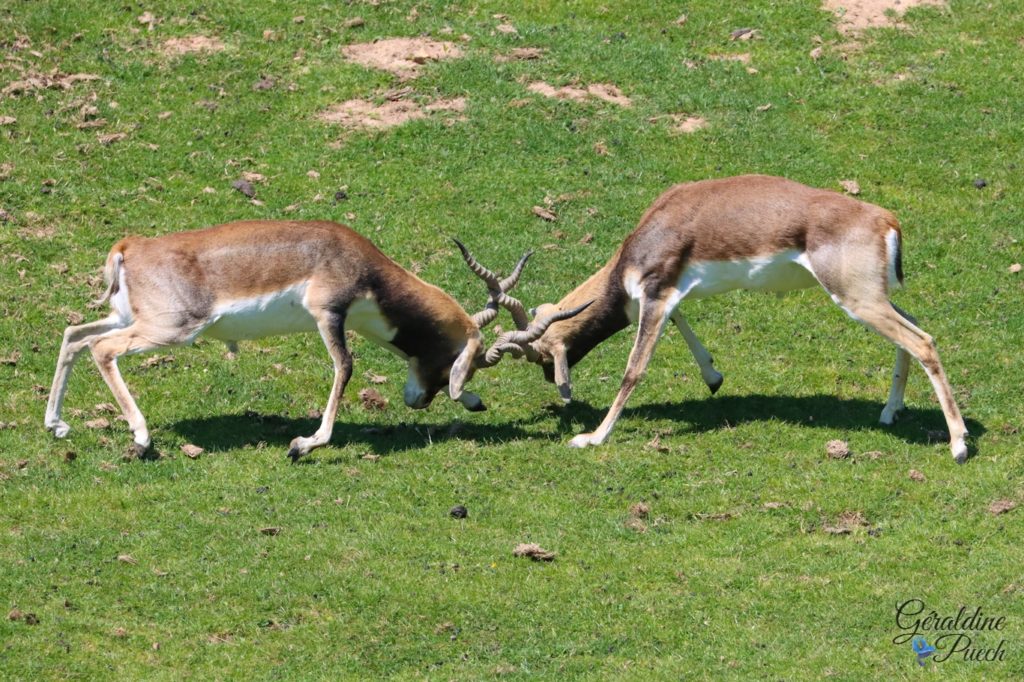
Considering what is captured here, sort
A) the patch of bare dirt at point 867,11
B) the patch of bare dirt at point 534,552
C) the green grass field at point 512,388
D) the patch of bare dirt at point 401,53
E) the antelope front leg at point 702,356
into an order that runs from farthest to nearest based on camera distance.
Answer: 1. the patch of bare dirt at point 867,11
2. the patch of bare dirt at point 401,53
3. the antelope front leg at point 702,356
4. the patch of bare dirt at point 534,552
5. the green grass field at point 512,388

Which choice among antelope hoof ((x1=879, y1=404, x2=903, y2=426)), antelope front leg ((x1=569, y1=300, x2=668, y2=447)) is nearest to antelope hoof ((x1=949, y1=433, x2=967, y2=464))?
antelope hoof ((x1=879, y1=404, x2=903, y2=426))

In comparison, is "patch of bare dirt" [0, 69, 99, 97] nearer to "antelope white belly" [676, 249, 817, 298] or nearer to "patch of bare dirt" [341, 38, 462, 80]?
"patch of bare dirt" [341, 38, 462, 80]

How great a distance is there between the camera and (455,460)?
14.0 m

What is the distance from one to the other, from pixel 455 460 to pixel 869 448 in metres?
3.86

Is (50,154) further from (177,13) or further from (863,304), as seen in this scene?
(863,304)

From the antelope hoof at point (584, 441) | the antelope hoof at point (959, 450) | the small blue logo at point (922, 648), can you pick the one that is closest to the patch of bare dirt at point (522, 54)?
the antelope hoof at point (584, 441)

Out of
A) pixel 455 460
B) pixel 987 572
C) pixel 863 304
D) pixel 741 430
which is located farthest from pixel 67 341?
pixel 987 572

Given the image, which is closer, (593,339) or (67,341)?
(67,341)

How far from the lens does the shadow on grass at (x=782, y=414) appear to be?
1453 centimetres

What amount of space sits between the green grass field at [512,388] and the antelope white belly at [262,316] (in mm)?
996

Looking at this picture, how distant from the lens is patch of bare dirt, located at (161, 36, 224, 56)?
852 inches

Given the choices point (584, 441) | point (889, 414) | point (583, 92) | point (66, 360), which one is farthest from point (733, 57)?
point (66, 360)

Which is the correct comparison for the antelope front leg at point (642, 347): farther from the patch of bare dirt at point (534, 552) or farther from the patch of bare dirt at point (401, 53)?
the patch of bare dirt at point (401, 53)

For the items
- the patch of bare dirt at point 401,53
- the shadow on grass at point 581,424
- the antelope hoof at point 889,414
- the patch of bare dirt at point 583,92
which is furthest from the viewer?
the patch of bare dirt at point 401,53
